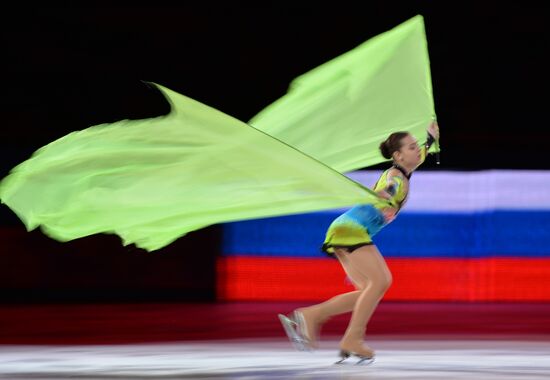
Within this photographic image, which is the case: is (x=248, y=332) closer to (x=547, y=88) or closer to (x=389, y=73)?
(x=389, y=73)

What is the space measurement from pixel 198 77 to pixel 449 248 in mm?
3069

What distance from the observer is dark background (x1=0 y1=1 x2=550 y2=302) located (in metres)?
11.8

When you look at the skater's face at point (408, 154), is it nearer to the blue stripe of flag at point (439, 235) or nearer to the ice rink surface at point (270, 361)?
the ice rink surface at point (270, 361)

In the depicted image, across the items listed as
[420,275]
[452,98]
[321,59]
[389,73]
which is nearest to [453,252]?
[420,275]

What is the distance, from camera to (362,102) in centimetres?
762

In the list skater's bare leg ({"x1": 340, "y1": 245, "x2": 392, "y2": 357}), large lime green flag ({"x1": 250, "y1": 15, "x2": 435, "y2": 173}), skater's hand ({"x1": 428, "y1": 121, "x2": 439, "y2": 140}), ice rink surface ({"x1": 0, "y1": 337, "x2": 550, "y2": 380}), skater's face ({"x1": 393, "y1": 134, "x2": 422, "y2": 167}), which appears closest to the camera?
ice rink surface ({"x1": 0, "y1": 337, "x2": 550, "y2": 380})

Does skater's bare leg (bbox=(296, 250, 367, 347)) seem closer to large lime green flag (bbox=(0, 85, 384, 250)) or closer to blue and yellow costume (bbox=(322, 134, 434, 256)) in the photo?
blue and yellow costume (bbox=(322, 134, 434, 256))

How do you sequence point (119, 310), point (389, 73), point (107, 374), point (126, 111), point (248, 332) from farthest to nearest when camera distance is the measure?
point (126, 111)
point (119, 310)
point (248, 332)
point (389, 73)
point (107, 374)

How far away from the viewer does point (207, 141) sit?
21.6ft

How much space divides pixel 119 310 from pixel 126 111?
6.76 feet

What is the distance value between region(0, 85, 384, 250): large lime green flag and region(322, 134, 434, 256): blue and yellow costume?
383 millimetres

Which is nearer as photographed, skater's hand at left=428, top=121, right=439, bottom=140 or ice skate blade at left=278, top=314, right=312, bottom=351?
ice skate blade at left=278, top=314, right=312, bottom=351

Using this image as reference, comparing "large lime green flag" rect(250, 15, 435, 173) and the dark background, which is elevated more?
the dark background

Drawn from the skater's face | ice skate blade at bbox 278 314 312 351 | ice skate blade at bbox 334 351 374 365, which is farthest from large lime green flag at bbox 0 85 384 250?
ice skate blade at bbox 334 351 374 365
